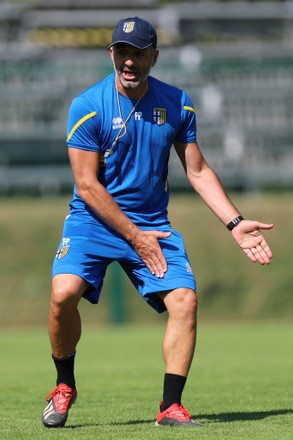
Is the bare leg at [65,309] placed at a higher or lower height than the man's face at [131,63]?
lower

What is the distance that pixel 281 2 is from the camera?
29234 mm

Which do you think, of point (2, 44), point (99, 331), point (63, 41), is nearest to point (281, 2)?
point (63, 41)

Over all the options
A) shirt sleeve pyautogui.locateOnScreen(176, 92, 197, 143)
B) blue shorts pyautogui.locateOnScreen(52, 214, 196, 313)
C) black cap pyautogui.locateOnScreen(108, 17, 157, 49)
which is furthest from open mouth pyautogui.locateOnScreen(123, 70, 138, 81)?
blue shorts pyautogui.locateOnScreen(52, 214, 196, 313)

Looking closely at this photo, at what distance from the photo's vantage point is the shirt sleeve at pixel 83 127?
6.93 meters

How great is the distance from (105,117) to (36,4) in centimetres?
2252

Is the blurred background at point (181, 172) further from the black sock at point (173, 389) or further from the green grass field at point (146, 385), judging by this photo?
the black sock at point (173, 389)

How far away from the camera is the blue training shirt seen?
22.8ft

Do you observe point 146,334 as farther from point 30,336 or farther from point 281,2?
point 281,2

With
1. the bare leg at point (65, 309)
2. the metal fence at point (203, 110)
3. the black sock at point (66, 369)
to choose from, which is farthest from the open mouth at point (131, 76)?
the metal fence at point (203, 110)

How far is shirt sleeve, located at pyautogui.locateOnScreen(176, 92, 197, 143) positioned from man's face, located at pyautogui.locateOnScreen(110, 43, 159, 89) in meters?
0.38

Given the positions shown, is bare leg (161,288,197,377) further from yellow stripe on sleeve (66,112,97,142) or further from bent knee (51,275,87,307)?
yellow stripe on sleeve (66,112,97,142)

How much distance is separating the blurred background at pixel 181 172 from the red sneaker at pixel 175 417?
10808 millimetres

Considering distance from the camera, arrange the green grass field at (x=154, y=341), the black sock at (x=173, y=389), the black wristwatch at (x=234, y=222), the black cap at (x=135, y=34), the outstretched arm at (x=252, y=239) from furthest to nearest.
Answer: the green grass field at (x=154, y=341) < the black wristwatch at (x=234, y=222) < the outstretched arm at (x=252, y=239) < the black sock at (x=173, y=389) < the black cap at (x=135, y=34)

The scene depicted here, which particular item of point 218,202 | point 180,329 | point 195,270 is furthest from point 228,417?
point 195,270
